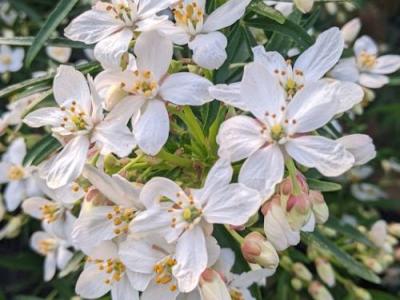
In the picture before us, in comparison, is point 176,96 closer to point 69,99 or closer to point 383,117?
point 69,99

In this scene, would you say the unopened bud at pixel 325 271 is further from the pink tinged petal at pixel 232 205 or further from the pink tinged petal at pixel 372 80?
the pink tinged petal at pixel 232 205

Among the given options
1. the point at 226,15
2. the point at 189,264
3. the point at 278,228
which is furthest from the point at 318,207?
the point at 226,15

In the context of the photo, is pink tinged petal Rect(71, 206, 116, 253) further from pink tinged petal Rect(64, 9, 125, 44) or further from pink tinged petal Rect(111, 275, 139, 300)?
pink tinged petal Rect(64, 9, 125, 44)

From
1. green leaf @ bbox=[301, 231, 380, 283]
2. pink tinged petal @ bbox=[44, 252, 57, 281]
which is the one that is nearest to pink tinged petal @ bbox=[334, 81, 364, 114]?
green leaf @ bbox=[301, 231, 380, 283]

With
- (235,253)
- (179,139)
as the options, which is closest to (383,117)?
(235,253)

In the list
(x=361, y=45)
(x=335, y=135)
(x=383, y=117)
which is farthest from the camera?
(x=383, y=117)

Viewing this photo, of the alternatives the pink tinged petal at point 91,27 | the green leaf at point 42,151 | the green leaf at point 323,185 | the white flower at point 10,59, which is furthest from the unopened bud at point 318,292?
the white flower at point 10,59
